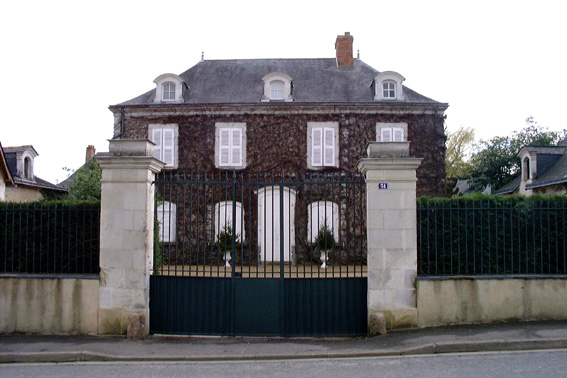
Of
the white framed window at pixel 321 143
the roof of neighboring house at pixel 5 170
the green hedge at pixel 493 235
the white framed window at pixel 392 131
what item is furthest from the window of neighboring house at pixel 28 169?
the green hedge at pixel 493 235

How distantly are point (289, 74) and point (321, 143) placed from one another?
386 cm

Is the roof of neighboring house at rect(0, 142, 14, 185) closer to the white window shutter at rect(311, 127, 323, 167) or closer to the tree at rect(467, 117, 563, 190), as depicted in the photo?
the white window shutter at rect(311, 127, 323, 167)

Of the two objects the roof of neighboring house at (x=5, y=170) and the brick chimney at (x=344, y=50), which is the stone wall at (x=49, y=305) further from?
the brick chimney at (x=344, y=50)

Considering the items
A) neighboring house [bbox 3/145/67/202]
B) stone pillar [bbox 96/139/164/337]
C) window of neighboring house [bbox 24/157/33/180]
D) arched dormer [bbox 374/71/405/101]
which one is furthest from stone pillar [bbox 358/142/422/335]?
window of neighboring house [bbox 24/157/33/180]

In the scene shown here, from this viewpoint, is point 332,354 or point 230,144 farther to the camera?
point 230,144

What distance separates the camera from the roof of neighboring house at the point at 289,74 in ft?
60.3

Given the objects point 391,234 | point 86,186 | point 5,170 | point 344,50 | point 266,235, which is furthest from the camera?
point 344,50

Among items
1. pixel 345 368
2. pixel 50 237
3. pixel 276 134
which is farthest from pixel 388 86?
pixel 345 368

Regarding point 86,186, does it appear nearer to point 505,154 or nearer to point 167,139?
point 167,139

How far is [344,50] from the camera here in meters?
20.5

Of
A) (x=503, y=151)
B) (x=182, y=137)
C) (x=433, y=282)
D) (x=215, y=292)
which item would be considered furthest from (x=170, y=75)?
(x=503, y=151)

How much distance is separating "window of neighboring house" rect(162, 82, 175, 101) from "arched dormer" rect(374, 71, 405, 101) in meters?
7.92

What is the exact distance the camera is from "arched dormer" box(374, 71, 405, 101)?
59.6 feet

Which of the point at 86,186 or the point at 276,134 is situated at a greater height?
the point at 276,134
